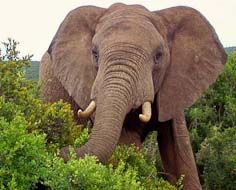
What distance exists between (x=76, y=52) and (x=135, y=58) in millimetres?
991

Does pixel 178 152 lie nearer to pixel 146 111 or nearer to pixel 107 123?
pixel 146 111

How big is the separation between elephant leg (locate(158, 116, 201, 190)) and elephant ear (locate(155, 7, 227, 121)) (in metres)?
0.47

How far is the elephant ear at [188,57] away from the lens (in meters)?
6.73

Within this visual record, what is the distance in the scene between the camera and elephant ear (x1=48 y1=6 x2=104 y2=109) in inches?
255

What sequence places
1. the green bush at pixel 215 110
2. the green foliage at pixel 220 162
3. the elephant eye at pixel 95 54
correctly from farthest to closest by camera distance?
the green bush at pixel 215 110 < the green foliage at pixel 220 162 < the elephant eye at pixel 95 54

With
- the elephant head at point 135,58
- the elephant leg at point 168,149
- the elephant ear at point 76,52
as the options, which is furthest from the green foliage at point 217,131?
the elephant ear at point 76,52

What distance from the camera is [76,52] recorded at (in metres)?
6.77

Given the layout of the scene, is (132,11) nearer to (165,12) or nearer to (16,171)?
(165,12)

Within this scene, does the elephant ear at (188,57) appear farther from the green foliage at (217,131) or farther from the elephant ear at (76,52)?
the green foliage at (217,131)

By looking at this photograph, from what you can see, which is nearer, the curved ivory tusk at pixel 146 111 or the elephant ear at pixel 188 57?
the curved ivory tusk at pixel 146 111

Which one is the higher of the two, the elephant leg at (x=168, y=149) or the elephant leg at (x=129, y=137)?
the elephant leg at (x=129, y=137)

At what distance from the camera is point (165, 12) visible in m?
7.11

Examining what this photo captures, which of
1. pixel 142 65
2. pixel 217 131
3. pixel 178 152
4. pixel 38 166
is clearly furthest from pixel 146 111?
pixel 217 131

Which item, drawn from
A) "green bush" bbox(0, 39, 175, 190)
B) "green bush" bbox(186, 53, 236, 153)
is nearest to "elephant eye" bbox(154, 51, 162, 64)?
"green bush" bbox(0, 39, 175, 190)
